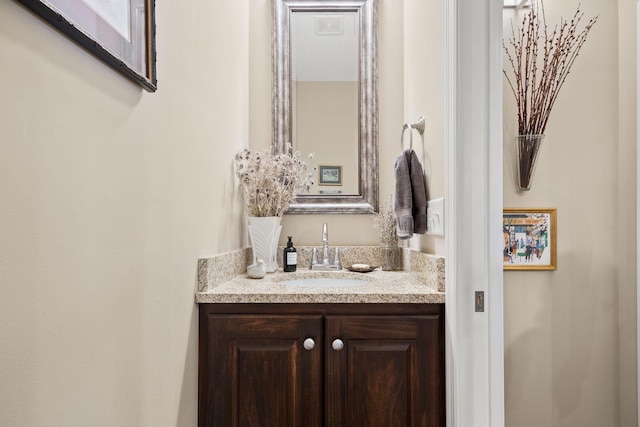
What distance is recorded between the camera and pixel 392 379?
1423mm

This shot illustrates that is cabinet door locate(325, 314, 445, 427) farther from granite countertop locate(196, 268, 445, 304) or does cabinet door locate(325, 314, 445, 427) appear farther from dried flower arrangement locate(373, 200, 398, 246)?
dried flower arrangement locate(373, 200, 398, 246)

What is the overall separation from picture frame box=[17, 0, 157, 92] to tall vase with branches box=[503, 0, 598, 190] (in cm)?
146

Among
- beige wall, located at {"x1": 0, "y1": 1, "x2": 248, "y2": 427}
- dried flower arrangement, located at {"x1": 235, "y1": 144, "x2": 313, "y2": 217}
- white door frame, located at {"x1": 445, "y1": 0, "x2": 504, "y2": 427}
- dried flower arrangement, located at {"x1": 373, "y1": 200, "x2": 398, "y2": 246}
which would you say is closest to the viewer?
beige wall, located at {"x1": 0, "y1": 1, "x2": 248, "y2": 427}

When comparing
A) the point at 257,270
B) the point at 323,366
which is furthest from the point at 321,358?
the point at 257,270

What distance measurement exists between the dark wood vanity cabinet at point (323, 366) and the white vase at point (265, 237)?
0.52 m

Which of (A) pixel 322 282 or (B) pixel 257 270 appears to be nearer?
(B) pixel 257 270

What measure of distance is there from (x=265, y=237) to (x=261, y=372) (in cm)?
66

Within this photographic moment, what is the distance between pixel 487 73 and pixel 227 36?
1.12 metres

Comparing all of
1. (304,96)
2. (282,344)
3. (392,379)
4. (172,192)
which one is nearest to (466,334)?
(392,379)

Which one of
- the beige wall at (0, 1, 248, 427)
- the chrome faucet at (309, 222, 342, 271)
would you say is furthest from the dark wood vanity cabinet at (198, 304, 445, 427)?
the chrome faucet at (309, 222, 342, 271)

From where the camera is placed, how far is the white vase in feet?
6.23

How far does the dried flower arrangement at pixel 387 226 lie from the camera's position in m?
2.05

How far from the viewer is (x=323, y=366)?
1433 millimetres

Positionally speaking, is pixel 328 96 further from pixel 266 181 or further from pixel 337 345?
pixel 337 345
